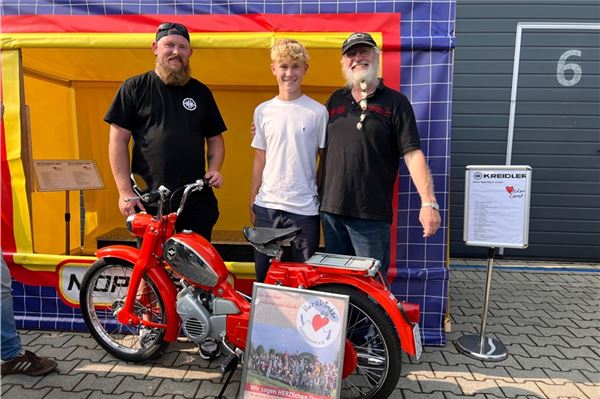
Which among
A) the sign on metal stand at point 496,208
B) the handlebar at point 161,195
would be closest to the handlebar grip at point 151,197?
the handlebar at point 161,195

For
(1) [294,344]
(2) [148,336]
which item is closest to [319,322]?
(1) [294,344]

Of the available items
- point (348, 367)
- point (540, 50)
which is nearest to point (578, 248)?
point (540, 50)

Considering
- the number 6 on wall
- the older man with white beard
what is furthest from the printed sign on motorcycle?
the number 6 on wall

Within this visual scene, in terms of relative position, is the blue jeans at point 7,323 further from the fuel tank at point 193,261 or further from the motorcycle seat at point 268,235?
the motorcycle seat at point 268,235

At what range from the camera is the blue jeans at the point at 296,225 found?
253 cm

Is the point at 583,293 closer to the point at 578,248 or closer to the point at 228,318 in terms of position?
the point at 578,248

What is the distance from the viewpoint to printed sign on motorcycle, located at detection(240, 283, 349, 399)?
2.04m

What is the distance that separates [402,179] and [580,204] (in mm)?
3477

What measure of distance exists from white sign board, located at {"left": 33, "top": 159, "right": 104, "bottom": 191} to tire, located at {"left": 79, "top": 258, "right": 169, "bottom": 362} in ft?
4.15

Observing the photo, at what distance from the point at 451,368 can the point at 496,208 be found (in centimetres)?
109

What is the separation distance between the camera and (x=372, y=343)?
2.29 metres

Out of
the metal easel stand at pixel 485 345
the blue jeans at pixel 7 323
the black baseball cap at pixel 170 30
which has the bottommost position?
the metal easel stand at pixel 485 345

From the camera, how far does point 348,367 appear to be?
2.25m

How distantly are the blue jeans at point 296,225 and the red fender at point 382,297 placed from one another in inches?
12.2
